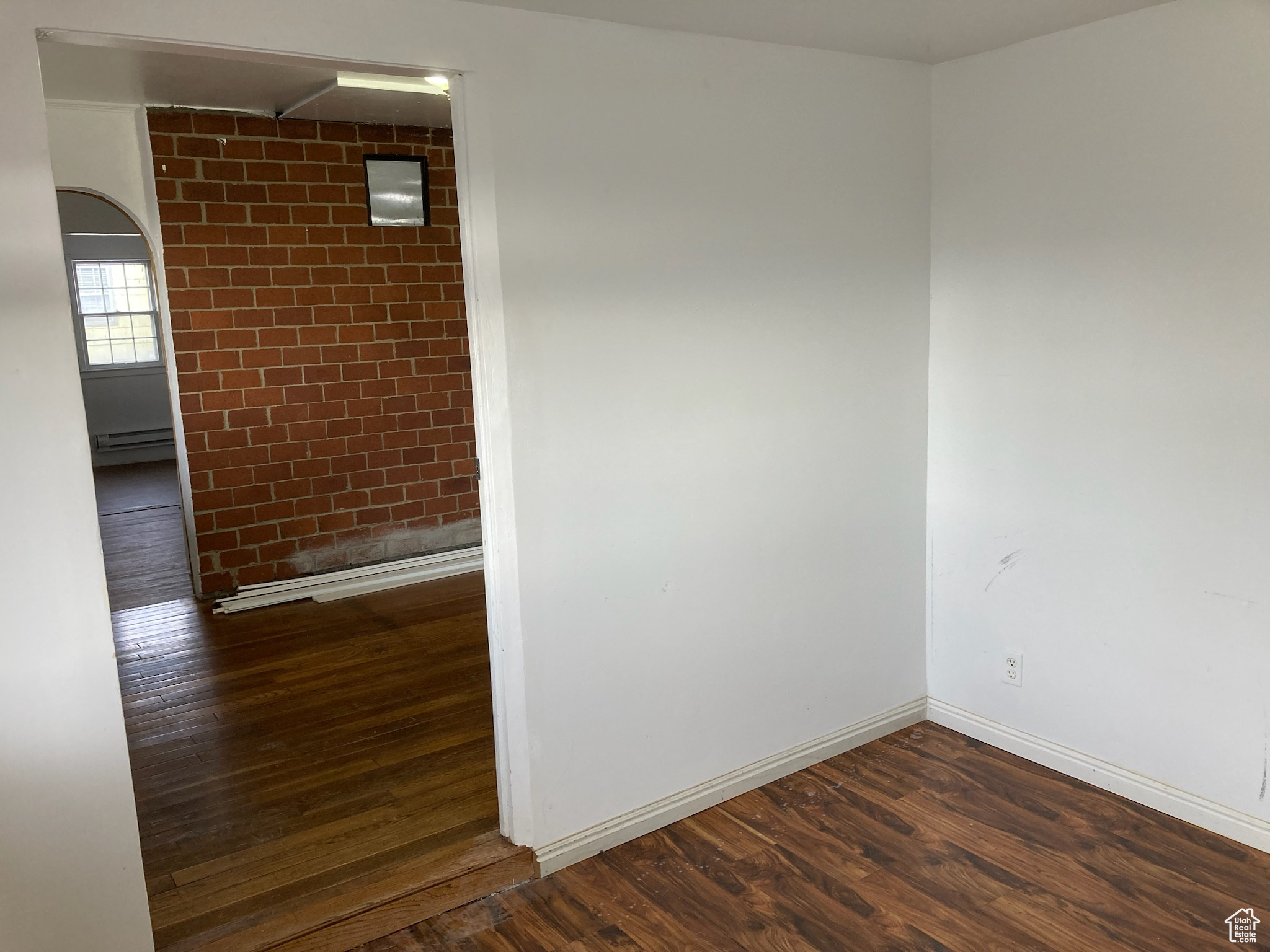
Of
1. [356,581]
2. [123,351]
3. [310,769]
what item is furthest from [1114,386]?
[123,351]

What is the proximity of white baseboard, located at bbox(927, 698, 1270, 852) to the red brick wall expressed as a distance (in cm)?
332

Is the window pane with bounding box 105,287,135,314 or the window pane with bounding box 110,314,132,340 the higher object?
the window pane with bounding box 105,287,135,314

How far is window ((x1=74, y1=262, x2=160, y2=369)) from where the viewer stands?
10.0 meters

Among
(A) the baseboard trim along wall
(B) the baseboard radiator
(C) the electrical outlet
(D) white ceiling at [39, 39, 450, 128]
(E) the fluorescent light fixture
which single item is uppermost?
(D) white ceiling at [39, 39, 450, 128]

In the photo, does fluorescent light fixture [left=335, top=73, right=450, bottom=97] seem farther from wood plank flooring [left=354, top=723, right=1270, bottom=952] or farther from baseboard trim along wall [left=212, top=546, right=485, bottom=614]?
wood plank flooring [left=354, top=723, right=1270, bottom=952]

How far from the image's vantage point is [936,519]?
364 centimetres

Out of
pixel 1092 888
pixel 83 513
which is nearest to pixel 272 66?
pixel 83 513

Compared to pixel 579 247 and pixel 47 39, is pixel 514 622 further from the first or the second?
pixel 47 39

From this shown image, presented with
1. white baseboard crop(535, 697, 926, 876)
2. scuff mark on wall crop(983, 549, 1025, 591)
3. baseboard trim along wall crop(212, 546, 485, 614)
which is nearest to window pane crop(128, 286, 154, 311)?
baseboard trim along wall crop(212, 546, 485, 614)

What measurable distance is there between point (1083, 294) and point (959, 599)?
118cm

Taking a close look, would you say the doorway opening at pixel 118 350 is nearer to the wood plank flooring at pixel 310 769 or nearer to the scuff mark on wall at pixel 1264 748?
the wood plank flooring at pixel 310 769

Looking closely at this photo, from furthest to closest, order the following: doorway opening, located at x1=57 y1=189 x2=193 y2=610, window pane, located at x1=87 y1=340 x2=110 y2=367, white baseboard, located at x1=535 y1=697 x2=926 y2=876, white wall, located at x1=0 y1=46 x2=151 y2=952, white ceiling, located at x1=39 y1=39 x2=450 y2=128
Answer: window pane, located at x1=87 y1=340 x2=110 y2=367
doorway opening, located at x1=57 y1=189 x2=193 y2=610
white ceiling, located at x1=39 y1=39 x2=450 y2=128
white baseboard, located at x1=535 y1=697 x2=926 y2=876
white wall, located at x1=0 y1=46 x2=151 y2=952

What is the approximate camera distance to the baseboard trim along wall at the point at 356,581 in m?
5.21

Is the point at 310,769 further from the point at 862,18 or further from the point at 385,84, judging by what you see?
the point at 862,18
